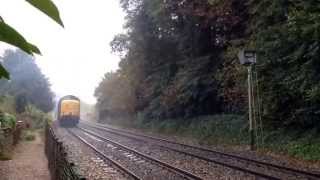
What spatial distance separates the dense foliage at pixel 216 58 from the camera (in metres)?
17.1

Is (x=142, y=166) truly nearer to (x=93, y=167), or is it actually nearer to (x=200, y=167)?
(x=93, y=167)

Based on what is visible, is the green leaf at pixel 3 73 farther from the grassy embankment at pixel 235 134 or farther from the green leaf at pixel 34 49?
the grassy embankment at pixel 235 134

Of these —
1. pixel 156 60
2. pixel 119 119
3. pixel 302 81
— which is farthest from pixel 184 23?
pixel 119 119

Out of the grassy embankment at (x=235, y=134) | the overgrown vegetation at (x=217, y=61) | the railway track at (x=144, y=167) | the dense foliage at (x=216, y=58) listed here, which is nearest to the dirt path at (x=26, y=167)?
the railway track at (x=144, y=167)

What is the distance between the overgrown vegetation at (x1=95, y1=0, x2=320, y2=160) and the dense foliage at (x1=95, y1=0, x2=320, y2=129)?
0.13 ft

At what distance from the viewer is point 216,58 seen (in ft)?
89.5

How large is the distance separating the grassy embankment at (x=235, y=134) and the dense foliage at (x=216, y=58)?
636mm

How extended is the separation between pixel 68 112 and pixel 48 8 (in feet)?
150

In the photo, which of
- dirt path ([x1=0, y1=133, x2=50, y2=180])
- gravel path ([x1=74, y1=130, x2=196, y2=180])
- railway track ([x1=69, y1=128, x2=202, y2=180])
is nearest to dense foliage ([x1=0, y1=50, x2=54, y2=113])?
dirt path ([x1=0, y1=133, x2=50, y2=180])

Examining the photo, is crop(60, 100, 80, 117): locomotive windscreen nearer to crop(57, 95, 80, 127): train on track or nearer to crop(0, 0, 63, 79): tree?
crop(57, 95, 80, 127): train on track

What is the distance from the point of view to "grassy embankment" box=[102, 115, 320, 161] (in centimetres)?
1596

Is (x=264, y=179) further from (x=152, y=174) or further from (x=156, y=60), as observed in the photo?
(x=156, y=60)

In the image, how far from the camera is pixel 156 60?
35031mm

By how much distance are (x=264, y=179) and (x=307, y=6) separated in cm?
733
